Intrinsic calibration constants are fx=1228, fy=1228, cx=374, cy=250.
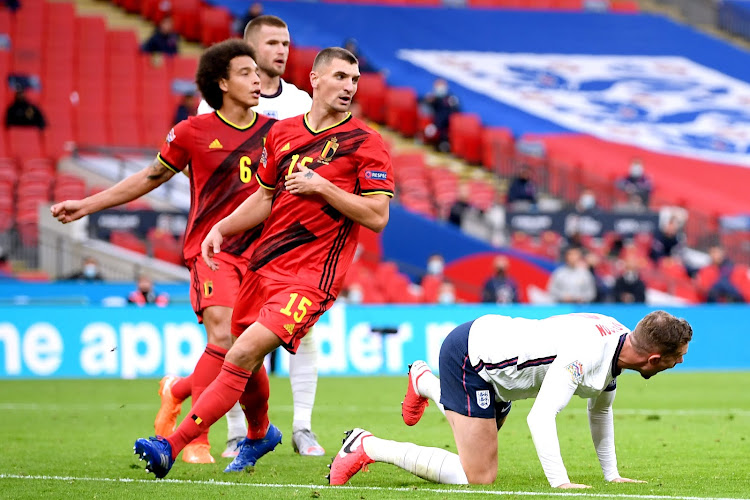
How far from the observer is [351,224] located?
7.15 metres

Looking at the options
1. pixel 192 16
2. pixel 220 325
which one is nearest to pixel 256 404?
pixel 220 325

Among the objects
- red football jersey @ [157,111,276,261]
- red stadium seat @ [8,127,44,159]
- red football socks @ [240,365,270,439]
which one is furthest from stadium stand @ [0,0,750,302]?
red football socks @ [240,365,270,439]

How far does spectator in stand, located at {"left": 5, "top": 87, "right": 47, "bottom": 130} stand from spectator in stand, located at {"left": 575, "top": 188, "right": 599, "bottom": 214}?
11152 mm

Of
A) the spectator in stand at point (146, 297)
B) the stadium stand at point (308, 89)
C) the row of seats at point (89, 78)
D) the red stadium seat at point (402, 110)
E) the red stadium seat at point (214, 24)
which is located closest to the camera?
the spectator in stand at point (146, 297)

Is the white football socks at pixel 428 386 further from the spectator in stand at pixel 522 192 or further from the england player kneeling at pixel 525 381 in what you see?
the spectator in stand at pixel 522 192

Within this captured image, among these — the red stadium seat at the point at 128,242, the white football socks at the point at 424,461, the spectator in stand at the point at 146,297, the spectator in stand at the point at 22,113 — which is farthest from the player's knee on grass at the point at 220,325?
the spectator in stand at the point at 22,113

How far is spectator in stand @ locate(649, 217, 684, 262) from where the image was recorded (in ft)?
82.7

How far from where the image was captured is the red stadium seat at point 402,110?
3056cm

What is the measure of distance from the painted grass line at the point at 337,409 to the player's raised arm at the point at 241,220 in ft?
16.7

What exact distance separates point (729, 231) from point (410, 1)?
45.4ft

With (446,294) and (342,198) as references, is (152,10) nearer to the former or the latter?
(446,294)

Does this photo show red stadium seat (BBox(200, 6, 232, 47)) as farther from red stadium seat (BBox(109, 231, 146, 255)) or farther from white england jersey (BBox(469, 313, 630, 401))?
white england jersey (BBox(469, 313, 630, 401))

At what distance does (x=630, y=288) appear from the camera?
66.6ft

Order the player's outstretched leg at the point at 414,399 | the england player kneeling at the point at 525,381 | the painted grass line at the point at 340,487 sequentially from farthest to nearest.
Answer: the player's outstretched leg at the point at 414,399
the england player kneeling at the point at 525,381
the painted grass line at the point at 340,487
